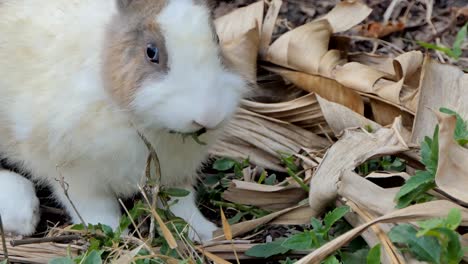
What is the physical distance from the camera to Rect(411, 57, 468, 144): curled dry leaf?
3.69 metres

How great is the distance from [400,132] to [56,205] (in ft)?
4.86

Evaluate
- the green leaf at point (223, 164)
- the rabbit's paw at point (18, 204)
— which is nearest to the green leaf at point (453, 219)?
the green leaf at point (223, 164)

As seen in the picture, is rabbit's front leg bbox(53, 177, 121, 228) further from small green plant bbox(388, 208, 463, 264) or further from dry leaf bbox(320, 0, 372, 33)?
dry leaf bbox(320, 0, 372, 33)

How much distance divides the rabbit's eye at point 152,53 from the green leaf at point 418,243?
0.99m

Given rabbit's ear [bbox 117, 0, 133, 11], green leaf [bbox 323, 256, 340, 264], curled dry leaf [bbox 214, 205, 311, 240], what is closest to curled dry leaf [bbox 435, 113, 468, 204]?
green leaf [bbox 323, 256, 340, 264]

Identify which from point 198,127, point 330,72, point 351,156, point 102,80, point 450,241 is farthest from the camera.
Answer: point 330,72

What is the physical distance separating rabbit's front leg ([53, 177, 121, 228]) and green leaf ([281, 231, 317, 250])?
81cm

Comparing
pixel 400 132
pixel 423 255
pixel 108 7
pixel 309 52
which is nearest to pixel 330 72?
pixel 309 52

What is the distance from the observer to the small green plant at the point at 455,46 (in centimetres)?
458

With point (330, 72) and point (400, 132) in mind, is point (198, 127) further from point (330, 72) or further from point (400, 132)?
point (330, 72)

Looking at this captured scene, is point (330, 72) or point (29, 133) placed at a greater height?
point (29, 133)

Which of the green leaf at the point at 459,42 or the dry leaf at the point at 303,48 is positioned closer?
Result: the dry leaf at the point at 303,48

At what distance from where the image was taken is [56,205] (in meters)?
3.93

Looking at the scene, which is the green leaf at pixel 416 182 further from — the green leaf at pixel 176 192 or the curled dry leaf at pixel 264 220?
the green leaf at pixel 176 192
